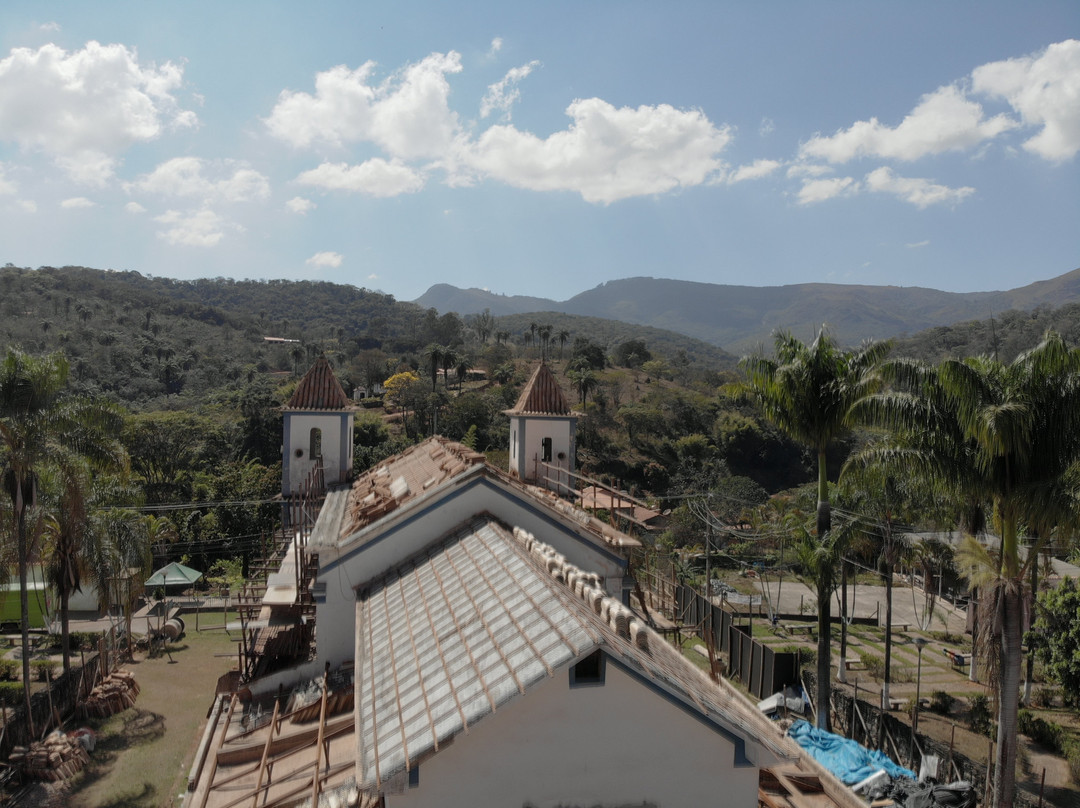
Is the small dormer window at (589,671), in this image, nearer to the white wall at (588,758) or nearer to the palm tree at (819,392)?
the white wall at (588,758)

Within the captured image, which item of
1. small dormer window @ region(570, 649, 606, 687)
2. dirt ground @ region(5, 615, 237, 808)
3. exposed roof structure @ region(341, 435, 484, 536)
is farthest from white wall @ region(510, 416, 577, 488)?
small dormer window @ region(570, 649, 606, 687)

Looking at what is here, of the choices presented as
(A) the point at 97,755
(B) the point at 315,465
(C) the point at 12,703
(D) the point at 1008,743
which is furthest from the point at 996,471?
(C) the point at 12,703

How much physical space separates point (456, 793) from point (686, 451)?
66.7 m

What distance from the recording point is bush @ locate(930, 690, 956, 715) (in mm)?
22844

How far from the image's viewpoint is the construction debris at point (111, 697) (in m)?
21.9

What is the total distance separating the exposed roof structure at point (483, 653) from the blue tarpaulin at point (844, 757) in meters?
9.12

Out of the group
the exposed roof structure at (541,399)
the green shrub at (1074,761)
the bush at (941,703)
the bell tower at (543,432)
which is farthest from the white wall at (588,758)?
the bush at (941,703)

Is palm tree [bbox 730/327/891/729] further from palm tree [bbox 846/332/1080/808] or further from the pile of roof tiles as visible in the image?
the pile of roof tiles

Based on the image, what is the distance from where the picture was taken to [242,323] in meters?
135

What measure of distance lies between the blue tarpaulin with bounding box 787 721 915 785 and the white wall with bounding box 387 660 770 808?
10062mm

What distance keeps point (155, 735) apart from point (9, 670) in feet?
26.4

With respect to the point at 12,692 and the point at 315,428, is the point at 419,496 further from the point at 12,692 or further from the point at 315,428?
the point at 12,692

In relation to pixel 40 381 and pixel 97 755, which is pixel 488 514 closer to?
pixel 40 381

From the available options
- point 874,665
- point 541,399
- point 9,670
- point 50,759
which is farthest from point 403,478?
point 874,665
